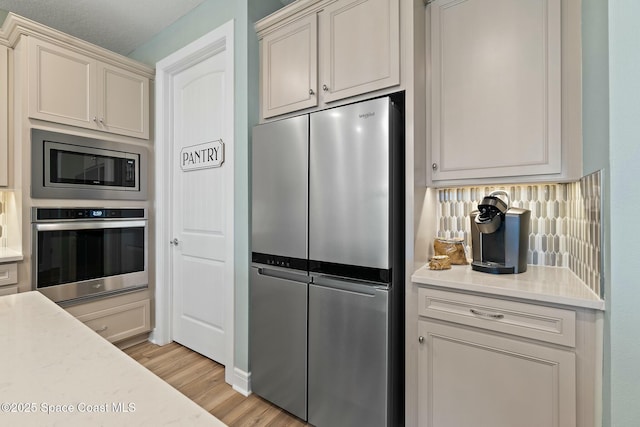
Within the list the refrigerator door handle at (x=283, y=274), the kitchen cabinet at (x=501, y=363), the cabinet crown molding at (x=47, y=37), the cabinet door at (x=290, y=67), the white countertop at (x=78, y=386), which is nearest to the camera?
the white countertop at (x=78, y=386)

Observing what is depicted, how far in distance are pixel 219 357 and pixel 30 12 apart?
121 inches

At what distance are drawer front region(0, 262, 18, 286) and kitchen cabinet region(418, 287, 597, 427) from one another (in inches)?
97.1

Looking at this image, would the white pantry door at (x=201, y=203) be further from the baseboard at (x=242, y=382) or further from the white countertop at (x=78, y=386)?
the white countertop at (x=78, y=386)

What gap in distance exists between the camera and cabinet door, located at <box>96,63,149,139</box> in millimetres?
2322

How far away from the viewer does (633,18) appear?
0.88 meters

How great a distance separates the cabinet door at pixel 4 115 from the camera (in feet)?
6.53

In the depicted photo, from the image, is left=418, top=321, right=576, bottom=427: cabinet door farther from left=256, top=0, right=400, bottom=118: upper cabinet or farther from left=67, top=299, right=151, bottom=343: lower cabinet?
left=67, top=299, right=151, bottom=343: lower cabinet

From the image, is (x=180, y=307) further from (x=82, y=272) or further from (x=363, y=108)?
(x=363, y=108)

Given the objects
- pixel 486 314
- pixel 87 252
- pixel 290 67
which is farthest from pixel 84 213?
pixel 486 314

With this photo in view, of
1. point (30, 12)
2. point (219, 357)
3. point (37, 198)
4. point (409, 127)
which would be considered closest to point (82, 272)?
point (37, 198)

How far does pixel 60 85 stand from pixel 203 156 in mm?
1049

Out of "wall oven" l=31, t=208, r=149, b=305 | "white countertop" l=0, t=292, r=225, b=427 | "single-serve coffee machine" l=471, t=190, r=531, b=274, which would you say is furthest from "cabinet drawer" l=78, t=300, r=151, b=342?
"single-serve coffee machine" l=471, t=190, r=531, b=274

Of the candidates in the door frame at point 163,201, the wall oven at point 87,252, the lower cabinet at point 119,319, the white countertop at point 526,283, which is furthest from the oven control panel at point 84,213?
the white countertop at point 526,283

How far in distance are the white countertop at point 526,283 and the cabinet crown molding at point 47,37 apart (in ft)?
9.03
